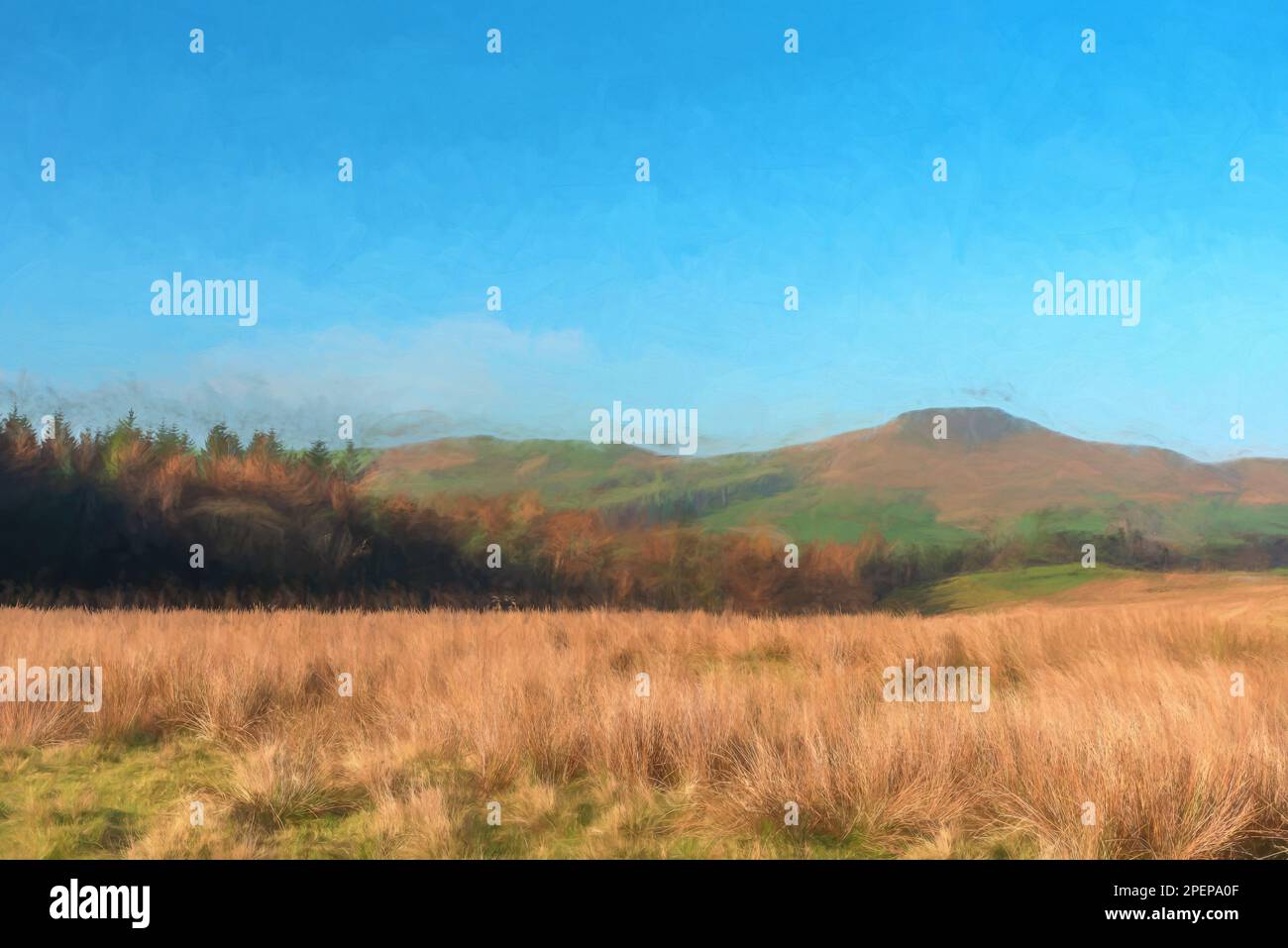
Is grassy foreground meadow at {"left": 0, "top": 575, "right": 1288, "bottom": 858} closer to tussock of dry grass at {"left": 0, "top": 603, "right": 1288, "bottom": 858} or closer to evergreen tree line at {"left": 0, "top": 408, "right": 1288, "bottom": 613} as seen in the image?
tussock of dry grass at {"left": 0, "top": 603, "right": 1288, "bottom": 858}

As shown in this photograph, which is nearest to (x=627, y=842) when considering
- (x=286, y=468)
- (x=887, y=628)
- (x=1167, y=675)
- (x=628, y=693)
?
(x=628, y=693)

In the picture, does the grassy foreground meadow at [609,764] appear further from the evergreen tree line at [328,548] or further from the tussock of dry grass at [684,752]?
the evergreen tree line at [328,548]

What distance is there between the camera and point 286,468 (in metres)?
24.8

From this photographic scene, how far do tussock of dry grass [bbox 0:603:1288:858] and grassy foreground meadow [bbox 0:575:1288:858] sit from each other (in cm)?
2

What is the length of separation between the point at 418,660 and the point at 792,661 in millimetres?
4252

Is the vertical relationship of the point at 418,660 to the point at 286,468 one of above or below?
below

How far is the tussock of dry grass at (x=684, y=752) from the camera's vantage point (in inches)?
174

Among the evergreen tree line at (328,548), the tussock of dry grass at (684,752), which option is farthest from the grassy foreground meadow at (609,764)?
the evergreen tree line at (328,548)

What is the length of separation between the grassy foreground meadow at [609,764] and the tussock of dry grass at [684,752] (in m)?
0.02

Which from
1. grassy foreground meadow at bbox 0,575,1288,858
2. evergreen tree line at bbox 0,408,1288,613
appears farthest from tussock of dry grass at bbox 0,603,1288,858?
evergreen tree line at bbox 0,408,1288,613

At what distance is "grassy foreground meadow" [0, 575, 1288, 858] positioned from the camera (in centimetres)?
441
